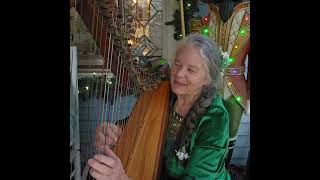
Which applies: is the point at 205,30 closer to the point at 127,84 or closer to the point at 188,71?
the point at 188,71

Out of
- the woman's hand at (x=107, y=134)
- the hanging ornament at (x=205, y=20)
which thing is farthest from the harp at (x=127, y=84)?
the hanging ornament at (x=205, y=20)

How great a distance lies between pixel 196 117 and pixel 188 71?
0.15 meters

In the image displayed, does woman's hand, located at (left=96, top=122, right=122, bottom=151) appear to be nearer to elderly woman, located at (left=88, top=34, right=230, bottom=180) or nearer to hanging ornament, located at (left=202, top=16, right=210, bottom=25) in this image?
elderly woman, located at (left=88, top=34, right=230, bottom=180)

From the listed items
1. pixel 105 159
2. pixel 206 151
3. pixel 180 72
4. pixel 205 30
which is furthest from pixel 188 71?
pixel 105 159

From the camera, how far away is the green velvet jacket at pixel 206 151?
4.84 feet

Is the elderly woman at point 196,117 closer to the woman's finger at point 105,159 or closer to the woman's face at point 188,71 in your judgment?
the woman's face at point 188,71

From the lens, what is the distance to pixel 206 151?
1480 mm

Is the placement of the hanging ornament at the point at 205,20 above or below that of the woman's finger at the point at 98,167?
above

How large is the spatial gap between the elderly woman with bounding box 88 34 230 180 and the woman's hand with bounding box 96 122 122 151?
20 centimetres

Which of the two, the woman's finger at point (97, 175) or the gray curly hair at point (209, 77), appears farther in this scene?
the gray curly hair at point (209, 77)

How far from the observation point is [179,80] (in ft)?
4.86

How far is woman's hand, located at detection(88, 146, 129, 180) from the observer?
1321mm

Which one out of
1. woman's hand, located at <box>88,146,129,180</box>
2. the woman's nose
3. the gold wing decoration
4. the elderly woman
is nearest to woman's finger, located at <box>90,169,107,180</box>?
woman's hand, located at <box>88,146,129,180</box>
